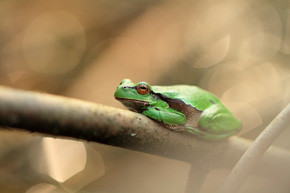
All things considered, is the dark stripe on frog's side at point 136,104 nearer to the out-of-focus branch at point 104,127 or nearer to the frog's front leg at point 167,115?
the frog's front leg at point 167,115

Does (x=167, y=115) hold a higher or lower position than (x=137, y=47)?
higher

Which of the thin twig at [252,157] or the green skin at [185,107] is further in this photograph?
the green skin at [185,107]

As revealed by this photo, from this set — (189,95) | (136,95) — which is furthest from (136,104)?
(189,95)

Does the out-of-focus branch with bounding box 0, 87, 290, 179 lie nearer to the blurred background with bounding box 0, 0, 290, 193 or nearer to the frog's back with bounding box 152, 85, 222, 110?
the frog's back with bounding box 152, 85, 222, 110

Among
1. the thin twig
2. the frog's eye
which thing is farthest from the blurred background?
the thin twig

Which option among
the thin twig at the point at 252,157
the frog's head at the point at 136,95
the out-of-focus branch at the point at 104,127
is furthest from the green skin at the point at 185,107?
the thin twig at the point at 252,157

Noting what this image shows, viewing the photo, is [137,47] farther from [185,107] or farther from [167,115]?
[167,115]
